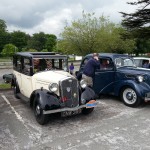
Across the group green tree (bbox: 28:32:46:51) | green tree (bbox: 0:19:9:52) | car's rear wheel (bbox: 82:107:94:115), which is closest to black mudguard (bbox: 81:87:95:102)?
car's rear wheel (bbox: 82:107:94:115)

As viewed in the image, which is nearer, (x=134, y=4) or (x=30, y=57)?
(x=30, y=57)

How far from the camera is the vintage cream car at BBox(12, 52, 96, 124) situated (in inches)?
229

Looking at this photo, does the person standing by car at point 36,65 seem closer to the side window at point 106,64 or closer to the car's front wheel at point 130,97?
the side window at point 106,64

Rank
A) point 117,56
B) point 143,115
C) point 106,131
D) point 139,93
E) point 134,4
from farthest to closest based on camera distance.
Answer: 1. point 134,4
2. point 117,56
3. point 139,93
4. point 143,115
5. point 106,131

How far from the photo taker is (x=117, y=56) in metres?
8.71

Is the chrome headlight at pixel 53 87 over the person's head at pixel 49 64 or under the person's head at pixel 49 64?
under

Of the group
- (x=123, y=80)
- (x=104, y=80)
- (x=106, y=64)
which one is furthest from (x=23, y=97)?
(x=123, y=80)

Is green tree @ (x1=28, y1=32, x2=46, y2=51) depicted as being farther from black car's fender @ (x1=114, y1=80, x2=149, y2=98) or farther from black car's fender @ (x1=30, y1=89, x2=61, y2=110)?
black car's fender @ (x1=30, y1=89, x2=61, y2=110)

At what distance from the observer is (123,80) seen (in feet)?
26.0

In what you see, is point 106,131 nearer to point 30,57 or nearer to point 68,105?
point 68,105

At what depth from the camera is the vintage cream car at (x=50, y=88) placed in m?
5.81

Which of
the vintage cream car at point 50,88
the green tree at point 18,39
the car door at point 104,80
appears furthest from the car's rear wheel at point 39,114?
the green tree at point 18,39

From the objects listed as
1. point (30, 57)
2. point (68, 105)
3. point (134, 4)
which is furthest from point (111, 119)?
point (134, 4)

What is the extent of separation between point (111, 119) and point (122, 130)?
33.5 inches
